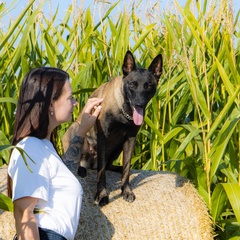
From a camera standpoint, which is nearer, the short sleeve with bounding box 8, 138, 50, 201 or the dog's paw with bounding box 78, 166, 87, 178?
the short sleeve with bounding box 8, 138, 50, 201

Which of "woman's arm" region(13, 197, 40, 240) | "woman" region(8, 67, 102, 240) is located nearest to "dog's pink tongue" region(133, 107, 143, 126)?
"woman" region(8, 67, 102, 240)

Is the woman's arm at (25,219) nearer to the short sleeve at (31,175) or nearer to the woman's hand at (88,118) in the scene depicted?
the short sleeve at (31,175)

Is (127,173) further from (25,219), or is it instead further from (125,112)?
(25,219)

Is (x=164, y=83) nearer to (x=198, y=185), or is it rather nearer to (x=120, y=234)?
(x=198, y=185)

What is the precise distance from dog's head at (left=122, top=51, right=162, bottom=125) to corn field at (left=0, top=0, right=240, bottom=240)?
0.21 metres

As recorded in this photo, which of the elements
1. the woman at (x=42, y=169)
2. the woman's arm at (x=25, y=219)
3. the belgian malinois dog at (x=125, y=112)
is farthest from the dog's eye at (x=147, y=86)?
the woman's arm at (x=25, y=219)

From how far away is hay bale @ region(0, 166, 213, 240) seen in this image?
13.7ft

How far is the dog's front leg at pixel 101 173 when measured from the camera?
4.31 meters

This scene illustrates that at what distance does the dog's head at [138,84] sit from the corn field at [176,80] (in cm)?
21

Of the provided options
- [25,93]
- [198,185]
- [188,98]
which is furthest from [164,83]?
[25,93]

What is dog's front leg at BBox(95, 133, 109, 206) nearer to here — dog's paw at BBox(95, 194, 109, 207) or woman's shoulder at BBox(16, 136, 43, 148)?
dog's paw at BBox(95, 194, 109, 207)

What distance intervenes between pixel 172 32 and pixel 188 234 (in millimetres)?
Answer: 1665

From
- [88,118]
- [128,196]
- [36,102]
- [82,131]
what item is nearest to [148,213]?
[128,196]

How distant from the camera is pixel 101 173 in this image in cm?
445
